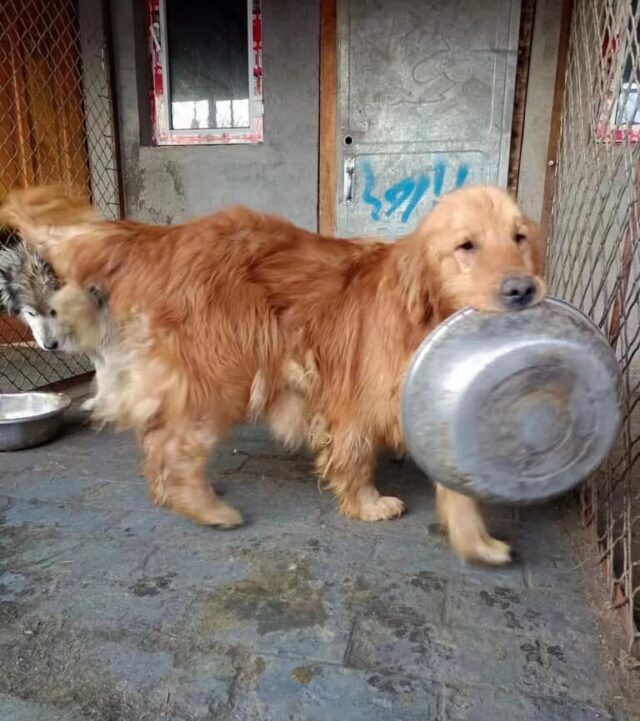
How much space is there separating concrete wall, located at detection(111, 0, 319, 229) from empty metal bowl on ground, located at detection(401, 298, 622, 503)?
365cm

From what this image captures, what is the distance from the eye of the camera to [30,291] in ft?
11.9

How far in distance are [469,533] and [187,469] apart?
4.07 feet

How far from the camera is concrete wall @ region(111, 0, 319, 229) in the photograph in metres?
4.96

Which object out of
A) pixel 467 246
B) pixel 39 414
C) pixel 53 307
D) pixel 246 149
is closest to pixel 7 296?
pixel 39 414

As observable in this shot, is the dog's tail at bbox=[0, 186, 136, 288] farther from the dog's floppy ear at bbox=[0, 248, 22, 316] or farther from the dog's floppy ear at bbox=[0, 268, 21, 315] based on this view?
the dog's floppy ear at bbox=[0, 268, 21, 315]

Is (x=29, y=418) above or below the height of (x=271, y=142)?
below

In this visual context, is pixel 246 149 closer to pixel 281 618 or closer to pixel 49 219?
pixel 49 219

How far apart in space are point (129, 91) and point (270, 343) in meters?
3.89

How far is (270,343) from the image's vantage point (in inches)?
105

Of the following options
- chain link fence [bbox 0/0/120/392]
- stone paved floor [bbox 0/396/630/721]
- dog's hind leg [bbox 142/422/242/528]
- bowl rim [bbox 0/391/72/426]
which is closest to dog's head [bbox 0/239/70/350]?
bowl rim [bbox 0/391/72/426]

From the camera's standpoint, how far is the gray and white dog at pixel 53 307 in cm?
271

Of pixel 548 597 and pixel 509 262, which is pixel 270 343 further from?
pixel 548 597

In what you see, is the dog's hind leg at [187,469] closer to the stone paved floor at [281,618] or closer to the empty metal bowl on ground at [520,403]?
the stone paved floor at [281,618]

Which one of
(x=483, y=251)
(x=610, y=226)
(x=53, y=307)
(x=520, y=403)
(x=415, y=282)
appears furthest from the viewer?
(x=53, y=307)
